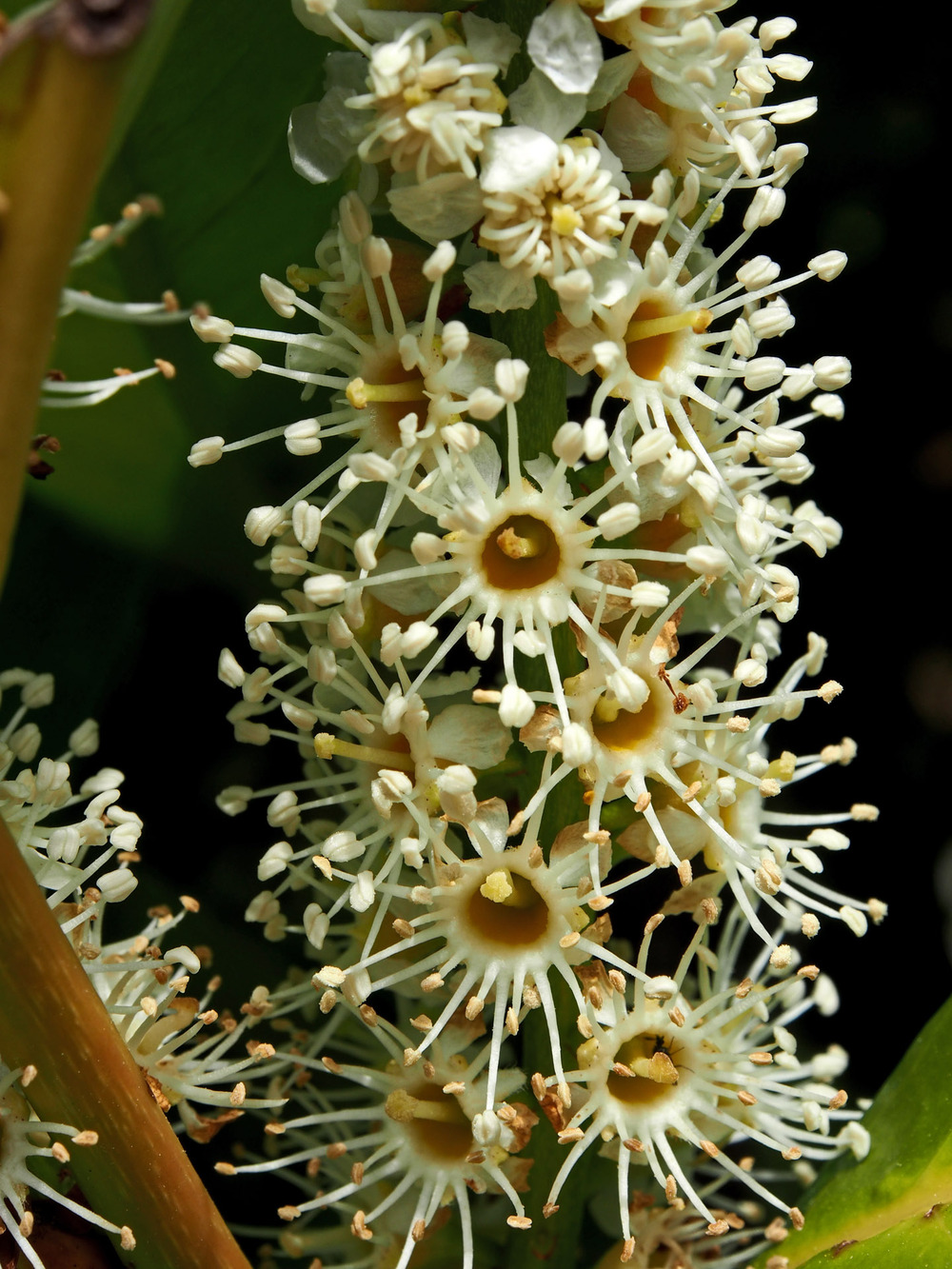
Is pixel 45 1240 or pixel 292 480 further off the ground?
pixel 292 480

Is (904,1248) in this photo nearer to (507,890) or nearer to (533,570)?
(507,890)

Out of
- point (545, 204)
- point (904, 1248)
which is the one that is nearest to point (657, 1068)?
point (904, 1248)

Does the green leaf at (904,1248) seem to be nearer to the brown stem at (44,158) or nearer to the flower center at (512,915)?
the flower center at (512,915)

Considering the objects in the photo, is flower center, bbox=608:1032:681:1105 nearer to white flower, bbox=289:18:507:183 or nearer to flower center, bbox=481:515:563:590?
flower center, bbox=481:515:563:590

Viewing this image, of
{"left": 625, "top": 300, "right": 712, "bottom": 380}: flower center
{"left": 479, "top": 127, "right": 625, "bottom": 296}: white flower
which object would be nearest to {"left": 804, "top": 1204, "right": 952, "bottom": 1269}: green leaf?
{"left": 625, "top": 300, "right": 712, "bottom": 380}: flower center

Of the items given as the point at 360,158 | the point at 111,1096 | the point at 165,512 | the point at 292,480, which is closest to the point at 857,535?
the point at 292,480

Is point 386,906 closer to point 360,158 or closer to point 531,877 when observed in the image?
point 531,877

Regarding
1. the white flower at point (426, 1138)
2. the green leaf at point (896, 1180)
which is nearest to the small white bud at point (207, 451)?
the white flower at point (426, 1138)
